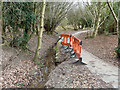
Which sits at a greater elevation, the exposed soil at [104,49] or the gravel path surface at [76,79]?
the exposed soil at [104,49]

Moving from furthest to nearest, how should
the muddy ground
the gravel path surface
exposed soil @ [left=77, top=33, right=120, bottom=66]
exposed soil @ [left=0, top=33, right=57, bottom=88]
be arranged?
exposed soil @ [left=77, top=33, right=120, bottom=66], exposed soil @ [left=0, top=33, right=57, bottom=88], the muddy ground, the gravel path surface

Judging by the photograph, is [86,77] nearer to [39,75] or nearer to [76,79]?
[76,79]

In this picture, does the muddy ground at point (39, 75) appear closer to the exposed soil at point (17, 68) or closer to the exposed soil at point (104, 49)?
the exposed soil at point (17, 68)

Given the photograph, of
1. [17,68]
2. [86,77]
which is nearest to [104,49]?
[86,77]

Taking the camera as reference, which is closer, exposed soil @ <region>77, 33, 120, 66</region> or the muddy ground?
the muddy ground

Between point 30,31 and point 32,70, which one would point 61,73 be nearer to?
point 32,70

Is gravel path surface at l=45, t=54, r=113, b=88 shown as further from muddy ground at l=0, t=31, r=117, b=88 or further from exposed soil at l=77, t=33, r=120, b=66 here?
exposed soil at l=77, t=33, r=120, b=66

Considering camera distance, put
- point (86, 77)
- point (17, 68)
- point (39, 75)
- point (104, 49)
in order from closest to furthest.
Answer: point (86, 77)
point (39, 75)
point (17, 68)
point (104, 49)

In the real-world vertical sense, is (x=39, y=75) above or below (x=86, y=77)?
below

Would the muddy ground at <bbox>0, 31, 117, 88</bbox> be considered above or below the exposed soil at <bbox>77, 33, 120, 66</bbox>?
below

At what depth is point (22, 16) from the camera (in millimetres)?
9805

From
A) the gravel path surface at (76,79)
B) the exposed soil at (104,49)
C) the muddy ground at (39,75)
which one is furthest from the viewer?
the exposed soil at (104,49)

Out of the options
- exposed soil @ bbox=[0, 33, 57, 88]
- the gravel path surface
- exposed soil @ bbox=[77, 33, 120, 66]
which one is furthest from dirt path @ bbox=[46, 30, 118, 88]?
exposed soil @ bbox=[0, 33, 57, 88]

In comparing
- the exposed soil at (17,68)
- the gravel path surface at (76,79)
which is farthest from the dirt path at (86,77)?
the exposed soil at (17,68)
